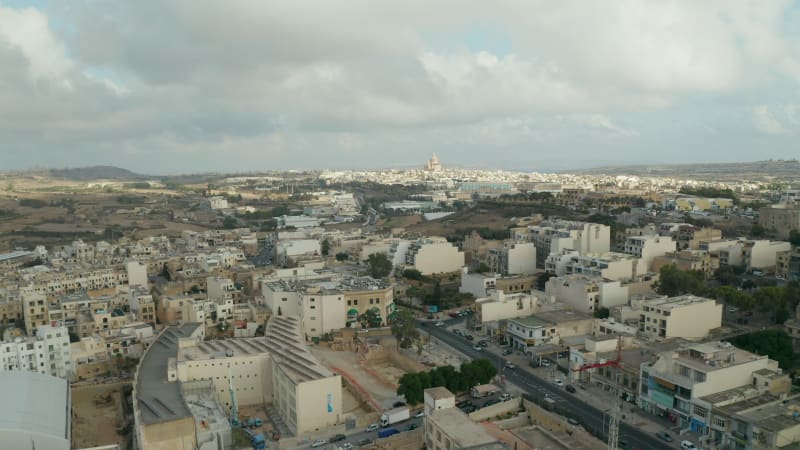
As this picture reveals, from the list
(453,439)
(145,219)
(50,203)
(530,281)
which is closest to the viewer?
(453,439)

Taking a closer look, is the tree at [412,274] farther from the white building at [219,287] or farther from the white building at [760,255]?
the white building at [760,255]

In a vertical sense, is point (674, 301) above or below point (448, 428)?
above

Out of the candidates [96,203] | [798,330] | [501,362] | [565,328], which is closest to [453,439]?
[501,362]

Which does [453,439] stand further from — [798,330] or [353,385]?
[798,330]

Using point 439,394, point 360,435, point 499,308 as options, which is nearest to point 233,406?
point 360,435

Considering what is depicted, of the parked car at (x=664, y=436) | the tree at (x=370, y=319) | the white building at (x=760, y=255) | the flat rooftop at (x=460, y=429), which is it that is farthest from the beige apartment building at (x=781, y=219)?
the flat rooftop at (x=460, y=429)

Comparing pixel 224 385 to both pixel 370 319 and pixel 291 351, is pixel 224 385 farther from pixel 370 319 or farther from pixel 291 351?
pixel 370 319
